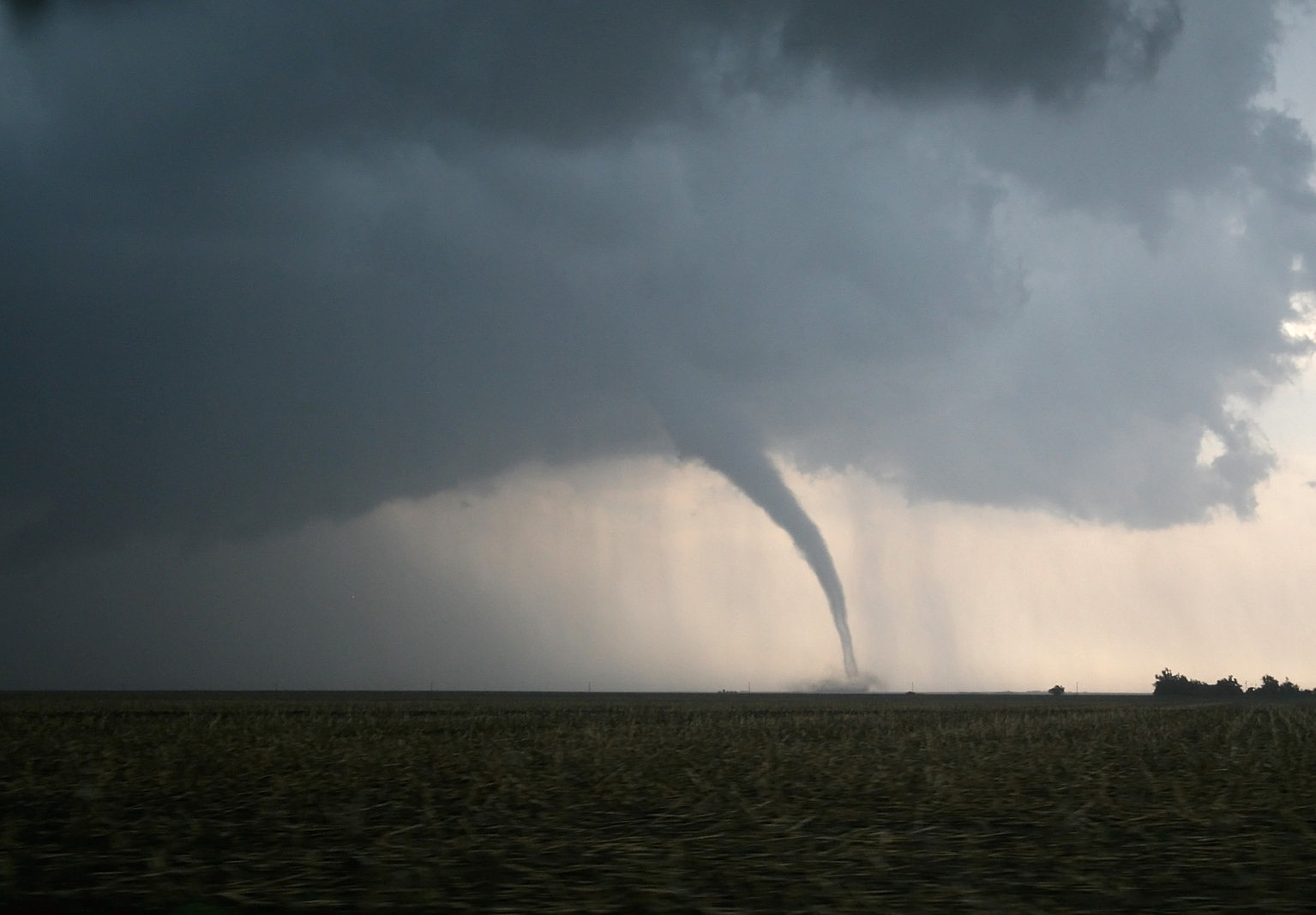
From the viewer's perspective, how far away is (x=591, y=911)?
7.71m

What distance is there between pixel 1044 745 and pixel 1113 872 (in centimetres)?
1791

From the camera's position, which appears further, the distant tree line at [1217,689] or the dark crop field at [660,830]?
the distant tree line at [1217,689]

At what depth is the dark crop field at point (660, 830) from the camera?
8.32 m

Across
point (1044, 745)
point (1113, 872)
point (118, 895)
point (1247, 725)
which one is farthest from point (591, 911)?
point (1247, 725)

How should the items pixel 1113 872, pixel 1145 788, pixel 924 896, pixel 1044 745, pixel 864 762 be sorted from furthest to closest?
pixel 1044 745 < pixel 864 762 < pixel 1145 788 < pixel 1113 872 < pixel 924 896

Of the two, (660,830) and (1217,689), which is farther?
(1217,689)

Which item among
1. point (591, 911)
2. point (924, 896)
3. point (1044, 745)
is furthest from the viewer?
point (1044, 745)

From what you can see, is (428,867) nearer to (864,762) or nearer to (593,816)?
(593,816)

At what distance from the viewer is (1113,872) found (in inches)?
360

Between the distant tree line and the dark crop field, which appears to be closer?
the dark crop field

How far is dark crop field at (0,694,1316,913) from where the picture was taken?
8320 millimetres

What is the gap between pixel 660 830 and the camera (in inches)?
460

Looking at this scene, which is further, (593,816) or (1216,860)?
(593,816)

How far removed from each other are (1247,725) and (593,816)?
33276 millimetres
